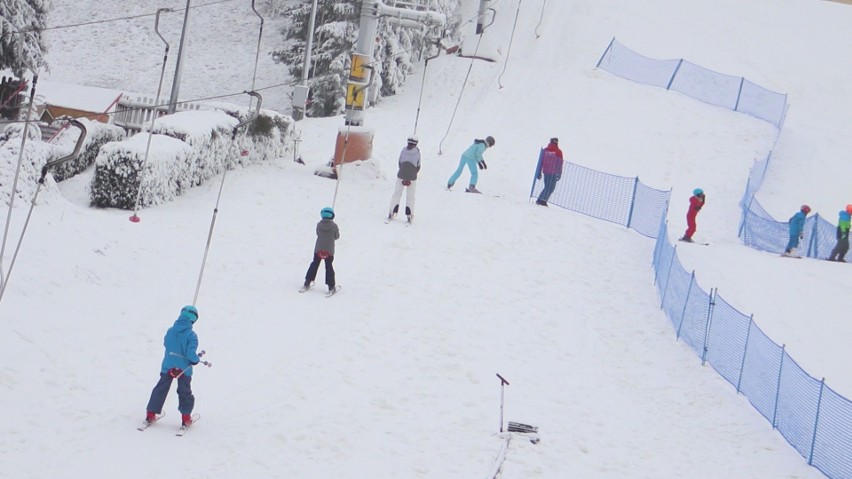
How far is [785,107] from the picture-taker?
1384 inches

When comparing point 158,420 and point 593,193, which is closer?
point 158,420

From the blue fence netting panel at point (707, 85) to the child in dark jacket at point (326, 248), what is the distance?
23.0 meters

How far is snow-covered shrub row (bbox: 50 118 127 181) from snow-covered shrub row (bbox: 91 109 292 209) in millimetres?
1980

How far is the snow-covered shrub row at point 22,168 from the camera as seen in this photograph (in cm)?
1527

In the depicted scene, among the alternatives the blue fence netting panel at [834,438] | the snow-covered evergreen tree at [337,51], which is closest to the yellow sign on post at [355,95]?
the snow-covered evergreen tree at [337,51]

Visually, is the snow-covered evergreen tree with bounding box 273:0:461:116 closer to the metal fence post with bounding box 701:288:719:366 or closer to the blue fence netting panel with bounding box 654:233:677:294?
the blue fence netting panel with bounding box 654:233:677:294

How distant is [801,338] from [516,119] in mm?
15457

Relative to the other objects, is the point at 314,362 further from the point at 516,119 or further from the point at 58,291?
the point at 516,119

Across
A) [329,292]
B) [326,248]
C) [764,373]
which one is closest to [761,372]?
[764,373]

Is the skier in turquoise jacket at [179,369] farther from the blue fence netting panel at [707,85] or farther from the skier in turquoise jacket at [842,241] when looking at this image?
the blue fence netting panel at [707,85]

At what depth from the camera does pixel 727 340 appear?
15789 millimetres

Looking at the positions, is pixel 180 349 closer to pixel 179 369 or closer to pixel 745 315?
pixel 179 369

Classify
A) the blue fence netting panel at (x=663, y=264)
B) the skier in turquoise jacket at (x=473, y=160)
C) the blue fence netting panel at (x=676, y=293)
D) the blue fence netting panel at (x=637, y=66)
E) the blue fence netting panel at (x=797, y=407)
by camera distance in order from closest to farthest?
the blue fence netting panel at (x=797, y=407), the blue fence netting panel at (x=676, y=293), the blue fence netting panel at (x=663, y=264), the skier in turquoise jacket at (x=473, y=160), the blue fence netting panel at (x=637, y=66)

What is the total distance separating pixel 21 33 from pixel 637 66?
21.7 metres
